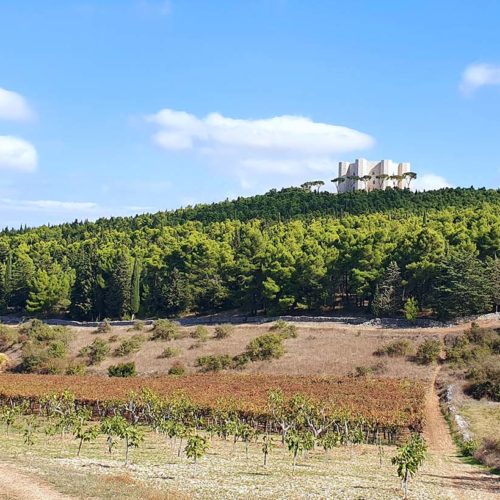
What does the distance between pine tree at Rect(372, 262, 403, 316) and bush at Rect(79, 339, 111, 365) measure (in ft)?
99.3

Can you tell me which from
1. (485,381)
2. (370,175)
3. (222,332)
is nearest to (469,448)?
(485,381)

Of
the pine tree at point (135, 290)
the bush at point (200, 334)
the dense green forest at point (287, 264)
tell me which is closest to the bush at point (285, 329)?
the dense green forest at point (287, 264)

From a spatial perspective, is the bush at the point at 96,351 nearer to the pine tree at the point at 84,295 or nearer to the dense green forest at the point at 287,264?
the dense green forest at the point at 287,264

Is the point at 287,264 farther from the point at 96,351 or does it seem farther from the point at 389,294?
the point at 96,351

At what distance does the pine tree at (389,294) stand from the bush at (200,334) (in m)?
19.2

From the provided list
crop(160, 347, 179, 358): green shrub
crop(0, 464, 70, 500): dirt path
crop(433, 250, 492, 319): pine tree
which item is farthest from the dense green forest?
crop(0, 464, 70, 500): dirt path

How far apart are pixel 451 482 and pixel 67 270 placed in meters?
84.1

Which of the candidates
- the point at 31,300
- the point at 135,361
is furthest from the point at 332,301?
the point at 31,300

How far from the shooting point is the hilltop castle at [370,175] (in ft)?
463

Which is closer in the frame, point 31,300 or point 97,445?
point 97,445

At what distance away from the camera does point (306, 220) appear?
11425 cm

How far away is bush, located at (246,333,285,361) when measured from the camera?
63500mm

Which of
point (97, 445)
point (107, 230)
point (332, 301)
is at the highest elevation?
point (107, 230)

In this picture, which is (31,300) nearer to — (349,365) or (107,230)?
(107,230)
